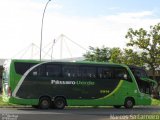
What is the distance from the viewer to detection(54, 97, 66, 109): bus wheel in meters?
30.4

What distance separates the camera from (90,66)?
104ft

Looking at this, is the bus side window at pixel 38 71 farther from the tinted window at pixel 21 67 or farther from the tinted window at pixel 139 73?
the tinted window at pixel 139 73

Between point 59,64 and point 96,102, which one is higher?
point 59,64

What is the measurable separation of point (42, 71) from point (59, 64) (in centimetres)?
133

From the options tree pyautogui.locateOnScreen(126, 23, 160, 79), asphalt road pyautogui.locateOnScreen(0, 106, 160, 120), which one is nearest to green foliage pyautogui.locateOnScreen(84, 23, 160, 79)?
tree pyautogui.locateOnScreen(126, 23, 160, 79)

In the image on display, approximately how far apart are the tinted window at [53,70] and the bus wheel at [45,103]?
159 centimetres

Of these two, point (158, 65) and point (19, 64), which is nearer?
point (19, 64)

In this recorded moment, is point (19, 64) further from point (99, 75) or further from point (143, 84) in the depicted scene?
point (143, 84)

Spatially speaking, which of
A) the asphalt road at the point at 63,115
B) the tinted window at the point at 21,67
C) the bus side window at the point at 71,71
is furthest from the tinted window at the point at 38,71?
the asphalt road at the point at 63,115

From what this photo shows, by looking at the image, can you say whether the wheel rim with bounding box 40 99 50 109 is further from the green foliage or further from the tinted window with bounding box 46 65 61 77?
the green foliage

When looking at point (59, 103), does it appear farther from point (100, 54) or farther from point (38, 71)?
point (100, 54)

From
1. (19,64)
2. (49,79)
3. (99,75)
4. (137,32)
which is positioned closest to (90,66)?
(99,75)

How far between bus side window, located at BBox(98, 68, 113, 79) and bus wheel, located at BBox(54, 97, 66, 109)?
3.09m

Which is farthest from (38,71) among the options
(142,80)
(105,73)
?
(142,80)
